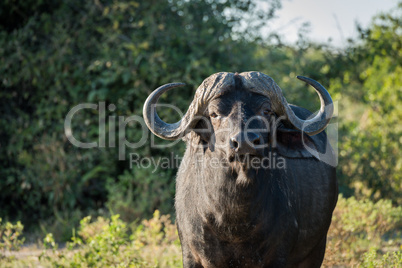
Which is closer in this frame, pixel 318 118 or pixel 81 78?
pixel 318 118

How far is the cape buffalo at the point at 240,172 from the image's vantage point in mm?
3102

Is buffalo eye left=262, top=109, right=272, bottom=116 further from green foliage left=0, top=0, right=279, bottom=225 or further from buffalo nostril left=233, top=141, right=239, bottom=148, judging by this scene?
green foliage left=0, top=0, right=279, bottom=225

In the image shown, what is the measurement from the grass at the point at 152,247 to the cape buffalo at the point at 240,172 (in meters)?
1.28

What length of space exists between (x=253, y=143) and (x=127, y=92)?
523cm

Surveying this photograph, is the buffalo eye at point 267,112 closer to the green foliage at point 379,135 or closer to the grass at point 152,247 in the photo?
the grass at point 152,247

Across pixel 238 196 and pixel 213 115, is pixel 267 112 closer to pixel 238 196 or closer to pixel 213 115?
pixel 213 115

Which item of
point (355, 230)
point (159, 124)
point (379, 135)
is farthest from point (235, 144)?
point (379, 135)

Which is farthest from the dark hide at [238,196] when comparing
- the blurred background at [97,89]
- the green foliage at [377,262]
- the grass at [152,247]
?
the blurred background at [97,89]

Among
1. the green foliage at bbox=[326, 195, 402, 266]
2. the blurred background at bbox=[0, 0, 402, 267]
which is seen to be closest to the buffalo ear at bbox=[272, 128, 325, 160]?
the green foliage at bbox=[326, 195, 402, 266]

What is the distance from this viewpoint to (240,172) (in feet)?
10.1

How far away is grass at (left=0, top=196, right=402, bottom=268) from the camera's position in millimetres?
4613

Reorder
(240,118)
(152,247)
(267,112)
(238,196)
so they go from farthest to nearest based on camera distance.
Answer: (152,247)
(267,112)
(238,196)
(240,118)

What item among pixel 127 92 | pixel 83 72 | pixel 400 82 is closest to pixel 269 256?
pixel 127 92

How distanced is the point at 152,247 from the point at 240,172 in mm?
2539
